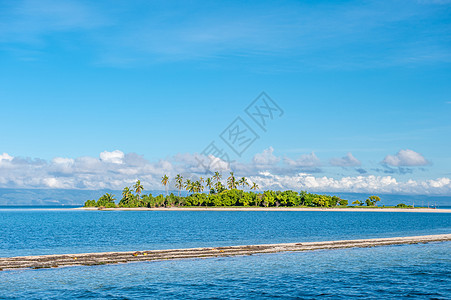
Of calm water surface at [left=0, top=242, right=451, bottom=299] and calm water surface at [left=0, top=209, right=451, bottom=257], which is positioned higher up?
calm water surface at [left=0, top=242, right=451, bottom=299]

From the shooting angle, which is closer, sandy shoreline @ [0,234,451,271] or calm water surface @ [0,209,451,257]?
sandy shoreline @ [0,234,451,271]

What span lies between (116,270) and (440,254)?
3565cm

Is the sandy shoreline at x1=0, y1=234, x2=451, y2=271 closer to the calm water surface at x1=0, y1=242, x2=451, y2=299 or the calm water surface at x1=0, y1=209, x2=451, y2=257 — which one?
the calm water surface at x1=0, y1=242, x2=451, y2=299

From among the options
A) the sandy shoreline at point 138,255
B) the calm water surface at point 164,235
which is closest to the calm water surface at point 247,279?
the sandy shoreline at point 138,255

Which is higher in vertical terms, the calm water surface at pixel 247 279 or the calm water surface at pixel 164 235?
the calm water surface at pixel 247 279

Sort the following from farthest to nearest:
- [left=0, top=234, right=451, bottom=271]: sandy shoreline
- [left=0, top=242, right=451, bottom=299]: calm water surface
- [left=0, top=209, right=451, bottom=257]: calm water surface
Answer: [left=0, top=209, right=451, bottom=257]: calm water surface
[left=0, top=234, right=451, bottom=271]: sandy shoreline
[left=0, top=242, right=451, bottom=299]: calm water surface

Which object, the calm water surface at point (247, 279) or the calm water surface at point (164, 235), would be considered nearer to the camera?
the calm water surface at point (247, 279)

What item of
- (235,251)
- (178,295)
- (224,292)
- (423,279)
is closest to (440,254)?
(423,279)

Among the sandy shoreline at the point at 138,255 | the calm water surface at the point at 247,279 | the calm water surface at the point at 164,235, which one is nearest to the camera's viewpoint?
the calm water surface at the point at 247,279

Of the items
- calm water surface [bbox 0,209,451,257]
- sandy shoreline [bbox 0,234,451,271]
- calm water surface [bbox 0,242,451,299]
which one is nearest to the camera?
calm water surface [bbox 0,242,451,299]

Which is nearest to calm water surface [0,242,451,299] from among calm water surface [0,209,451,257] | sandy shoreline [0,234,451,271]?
sandy shoreline [0,234,451,271]

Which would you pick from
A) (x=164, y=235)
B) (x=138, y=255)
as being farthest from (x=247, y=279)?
(x=164, y=235)

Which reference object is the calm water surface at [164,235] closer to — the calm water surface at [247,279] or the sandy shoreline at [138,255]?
the sandy shoreline at [138,255]

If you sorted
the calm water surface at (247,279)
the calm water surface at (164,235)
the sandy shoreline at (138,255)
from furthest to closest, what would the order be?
the calm water surface at (164,235) → the sandy shoreline at (138,255) → the calm water surface at (247,279)
